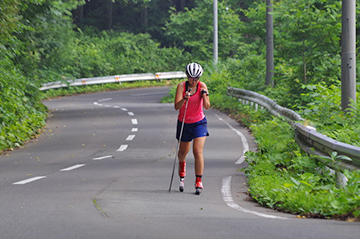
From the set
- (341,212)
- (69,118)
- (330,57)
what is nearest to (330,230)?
(341,212)

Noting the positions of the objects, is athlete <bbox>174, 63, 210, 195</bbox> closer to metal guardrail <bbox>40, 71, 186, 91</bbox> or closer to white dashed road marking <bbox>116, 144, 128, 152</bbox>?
white dashed road marking <bbox>116, 144, 128, 152</bbox>

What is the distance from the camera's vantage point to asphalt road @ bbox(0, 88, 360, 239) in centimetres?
641

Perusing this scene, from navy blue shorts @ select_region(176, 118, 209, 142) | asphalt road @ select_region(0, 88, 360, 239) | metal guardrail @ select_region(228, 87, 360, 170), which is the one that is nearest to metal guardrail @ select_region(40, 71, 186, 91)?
asphalt road @ select_region(0, 88, 360, 239)

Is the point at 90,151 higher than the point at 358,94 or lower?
lower

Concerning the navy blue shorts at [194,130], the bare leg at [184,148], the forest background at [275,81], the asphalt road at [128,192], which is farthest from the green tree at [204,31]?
the navy blue shorts at [194,130]

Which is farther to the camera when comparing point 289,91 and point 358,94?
point 289,91

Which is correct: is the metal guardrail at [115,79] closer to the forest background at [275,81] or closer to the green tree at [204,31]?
the forest background at [275,81]

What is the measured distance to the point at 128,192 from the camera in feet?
31.0

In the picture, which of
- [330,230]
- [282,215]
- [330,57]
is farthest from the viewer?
[330,57]

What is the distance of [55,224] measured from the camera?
6.75 metres

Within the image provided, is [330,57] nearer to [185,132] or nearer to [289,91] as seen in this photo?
[289,91]

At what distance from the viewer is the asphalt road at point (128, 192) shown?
6.41 m

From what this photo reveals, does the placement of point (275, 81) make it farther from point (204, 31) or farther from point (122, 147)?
point (204, 31)

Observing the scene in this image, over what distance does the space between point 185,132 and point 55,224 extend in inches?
130
